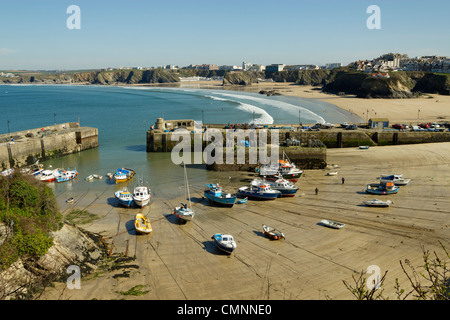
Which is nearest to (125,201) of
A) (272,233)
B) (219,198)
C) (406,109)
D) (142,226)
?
(142,226)

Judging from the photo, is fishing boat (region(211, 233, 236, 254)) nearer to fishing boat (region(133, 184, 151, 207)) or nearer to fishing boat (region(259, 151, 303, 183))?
fishing boat (region(133, 184, 151, 207))

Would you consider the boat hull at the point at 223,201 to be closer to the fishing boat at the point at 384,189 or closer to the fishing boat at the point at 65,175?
the fishing boat at the point at 384,189

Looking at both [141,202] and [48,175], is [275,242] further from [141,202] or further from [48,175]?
[48,175]

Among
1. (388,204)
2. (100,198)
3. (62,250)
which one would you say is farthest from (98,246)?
(388,204)

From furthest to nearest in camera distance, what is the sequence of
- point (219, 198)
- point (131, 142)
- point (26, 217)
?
point (131, 142)
point (219, 198)
point (26, 217)

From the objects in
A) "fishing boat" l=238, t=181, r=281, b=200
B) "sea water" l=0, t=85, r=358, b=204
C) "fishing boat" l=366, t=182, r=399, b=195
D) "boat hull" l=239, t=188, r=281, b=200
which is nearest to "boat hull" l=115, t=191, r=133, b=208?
"sea water" l=0, t=85, r=358, b=204

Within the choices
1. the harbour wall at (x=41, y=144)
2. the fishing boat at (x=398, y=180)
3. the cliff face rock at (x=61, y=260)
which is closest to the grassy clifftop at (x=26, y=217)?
the cliff face rock at (x=61, y=260)
